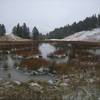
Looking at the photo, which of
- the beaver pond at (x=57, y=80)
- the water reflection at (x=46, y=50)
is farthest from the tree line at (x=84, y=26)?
the beaver pond at (x=57, y=80)

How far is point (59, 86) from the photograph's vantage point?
13.5 m

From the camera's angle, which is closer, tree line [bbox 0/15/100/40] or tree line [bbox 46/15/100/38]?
tree line [bbox 0/15/100/40]

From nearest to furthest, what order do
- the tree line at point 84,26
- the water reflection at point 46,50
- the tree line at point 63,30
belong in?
the water reflection at point 46,50, the tree line at point 63,30, the tree line at point 84,26

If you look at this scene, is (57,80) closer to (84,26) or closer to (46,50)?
(46,50)

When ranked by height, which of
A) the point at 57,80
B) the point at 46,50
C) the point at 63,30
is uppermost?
the point at 63,30

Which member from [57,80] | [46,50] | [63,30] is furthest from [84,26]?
[57,80]

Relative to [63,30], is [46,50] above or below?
below

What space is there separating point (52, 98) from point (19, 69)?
464 inches

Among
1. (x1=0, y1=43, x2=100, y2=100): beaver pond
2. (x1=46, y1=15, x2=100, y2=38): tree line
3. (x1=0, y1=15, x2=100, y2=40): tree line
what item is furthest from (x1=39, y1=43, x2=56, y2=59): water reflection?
(x1=46, y1=15, x2=100, y2=38): tree line

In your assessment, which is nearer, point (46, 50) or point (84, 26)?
point (46, 50)

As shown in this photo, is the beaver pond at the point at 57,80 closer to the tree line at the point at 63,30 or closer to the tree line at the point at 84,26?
the tree line at the point at 63,30

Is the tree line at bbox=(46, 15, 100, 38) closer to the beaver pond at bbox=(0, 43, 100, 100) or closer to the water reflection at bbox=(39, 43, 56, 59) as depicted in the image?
the water reflection at bbox=(39, 43, 56, 59)

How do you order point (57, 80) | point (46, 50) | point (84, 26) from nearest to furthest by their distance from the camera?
point (57, 80) < point (46, 50) < point (84, 26)

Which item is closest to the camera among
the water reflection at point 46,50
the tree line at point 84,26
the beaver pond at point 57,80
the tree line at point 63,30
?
the beaver pond at point 57,80
